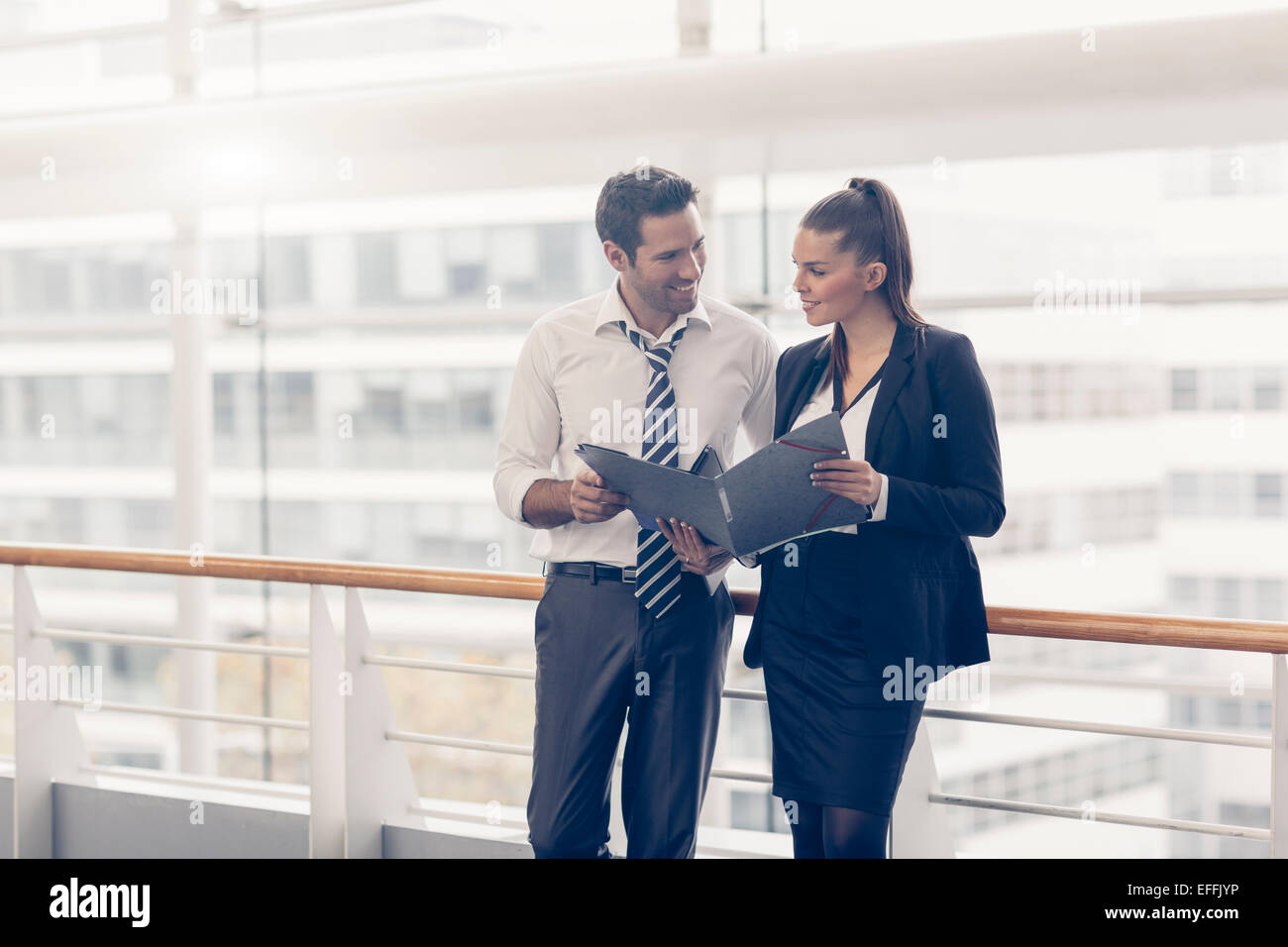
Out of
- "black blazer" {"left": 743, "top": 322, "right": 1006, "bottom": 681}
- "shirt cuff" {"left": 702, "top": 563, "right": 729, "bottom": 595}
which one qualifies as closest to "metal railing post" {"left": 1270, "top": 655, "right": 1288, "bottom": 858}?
"black blazer" {"left": 743, "top": 322, "right": 1006, "bottom": 681}

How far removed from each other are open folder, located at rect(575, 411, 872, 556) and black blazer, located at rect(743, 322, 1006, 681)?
0.32ft

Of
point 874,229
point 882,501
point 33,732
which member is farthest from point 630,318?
point 33,732

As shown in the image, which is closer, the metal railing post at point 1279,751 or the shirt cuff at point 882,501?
the shirt cuff at point 882,501

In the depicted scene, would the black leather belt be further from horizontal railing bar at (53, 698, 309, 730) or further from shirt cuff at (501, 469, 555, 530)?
horizontal railing bar at (53, 698, 309, 730)

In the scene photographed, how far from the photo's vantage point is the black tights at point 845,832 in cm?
166

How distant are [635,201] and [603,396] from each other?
28cm

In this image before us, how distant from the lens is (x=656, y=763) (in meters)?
1.81

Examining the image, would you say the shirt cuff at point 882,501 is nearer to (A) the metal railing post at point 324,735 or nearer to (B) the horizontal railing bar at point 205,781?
(A) the metal railing post at point 324,735

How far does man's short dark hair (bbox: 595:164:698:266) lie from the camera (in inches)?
69.6

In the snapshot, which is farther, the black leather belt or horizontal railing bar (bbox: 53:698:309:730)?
horizontal railing bar (bbox: 53:698:309:730)

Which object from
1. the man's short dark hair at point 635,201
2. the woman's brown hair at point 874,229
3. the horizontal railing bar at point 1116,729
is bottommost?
the horizontal railing bar at point 1116,729

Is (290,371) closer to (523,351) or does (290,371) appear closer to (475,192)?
(475,192)

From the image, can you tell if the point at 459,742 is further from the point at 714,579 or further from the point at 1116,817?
the point at 1116,817

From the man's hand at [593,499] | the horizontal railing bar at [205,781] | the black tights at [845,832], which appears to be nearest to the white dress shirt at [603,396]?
the man's hand at [593,499]
